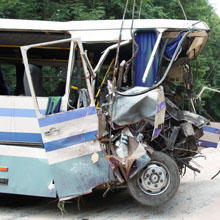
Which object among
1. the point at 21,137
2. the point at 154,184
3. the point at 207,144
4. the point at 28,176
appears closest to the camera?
the point at 154,184

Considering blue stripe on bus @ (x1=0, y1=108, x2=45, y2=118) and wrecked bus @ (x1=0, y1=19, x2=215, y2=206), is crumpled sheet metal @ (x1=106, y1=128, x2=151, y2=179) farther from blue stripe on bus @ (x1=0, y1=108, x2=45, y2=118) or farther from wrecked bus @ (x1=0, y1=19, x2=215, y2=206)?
blue stripe on bus @ (x1=0, y1=108, x2=45, y2=118)

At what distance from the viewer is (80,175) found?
4.67 meters

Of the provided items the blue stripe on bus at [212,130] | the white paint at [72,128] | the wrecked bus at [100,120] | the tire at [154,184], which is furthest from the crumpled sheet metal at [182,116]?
the white paint at [72,128]

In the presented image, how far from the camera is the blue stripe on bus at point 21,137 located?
5.03 meters

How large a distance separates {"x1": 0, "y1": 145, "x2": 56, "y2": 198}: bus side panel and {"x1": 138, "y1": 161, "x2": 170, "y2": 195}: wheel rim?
4.22 ft

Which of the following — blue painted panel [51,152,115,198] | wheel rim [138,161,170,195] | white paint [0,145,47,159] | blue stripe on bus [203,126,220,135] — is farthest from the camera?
blue stripe on bus [203,126,220,135]

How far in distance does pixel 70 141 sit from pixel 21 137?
907 mm

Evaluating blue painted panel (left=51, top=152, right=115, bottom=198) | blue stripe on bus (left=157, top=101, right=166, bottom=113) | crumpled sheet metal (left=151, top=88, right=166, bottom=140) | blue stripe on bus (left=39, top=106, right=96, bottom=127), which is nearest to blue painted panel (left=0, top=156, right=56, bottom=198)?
blue painted panel (left=51, top=152, right=115, bottom=198)

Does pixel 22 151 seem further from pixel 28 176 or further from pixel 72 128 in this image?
pixel 72 128

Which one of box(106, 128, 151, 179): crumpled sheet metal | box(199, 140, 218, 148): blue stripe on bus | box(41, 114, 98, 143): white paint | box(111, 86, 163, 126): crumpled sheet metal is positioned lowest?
box(199, 140, 218, 148): blue stripe on bus

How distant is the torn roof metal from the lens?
5.05 m

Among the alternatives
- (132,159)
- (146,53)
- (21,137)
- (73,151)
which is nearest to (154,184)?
(132,159)

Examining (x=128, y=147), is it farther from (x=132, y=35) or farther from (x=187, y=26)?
(x=187, y=26)

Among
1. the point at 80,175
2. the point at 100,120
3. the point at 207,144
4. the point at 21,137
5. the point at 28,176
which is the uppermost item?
the point at 100,120
